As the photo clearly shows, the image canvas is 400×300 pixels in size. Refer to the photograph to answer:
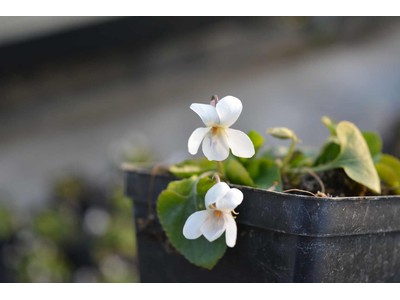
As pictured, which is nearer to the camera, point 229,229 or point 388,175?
point 229,229

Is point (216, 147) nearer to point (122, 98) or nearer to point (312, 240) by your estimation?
point (312, 240)

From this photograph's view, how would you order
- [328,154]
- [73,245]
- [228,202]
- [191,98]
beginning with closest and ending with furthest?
[228,202] < [328,154] < [73,245] < [191,98]

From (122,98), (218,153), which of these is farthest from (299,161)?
(122,98)

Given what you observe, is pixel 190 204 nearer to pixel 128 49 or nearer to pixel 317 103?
pixel 128 49

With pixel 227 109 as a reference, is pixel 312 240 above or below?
below

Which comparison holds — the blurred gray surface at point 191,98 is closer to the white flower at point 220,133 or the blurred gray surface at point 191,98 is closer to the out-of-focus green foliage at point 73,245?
the out-of-focus green foliage at point 73,245

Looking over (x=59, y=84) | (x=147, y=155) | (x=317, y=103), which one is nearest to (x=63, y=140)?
(x=59, y=84)

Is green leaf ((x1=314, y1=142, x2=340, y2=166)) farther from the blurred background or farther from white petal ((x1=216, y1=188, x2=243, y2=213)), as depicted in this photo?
the blurred background
